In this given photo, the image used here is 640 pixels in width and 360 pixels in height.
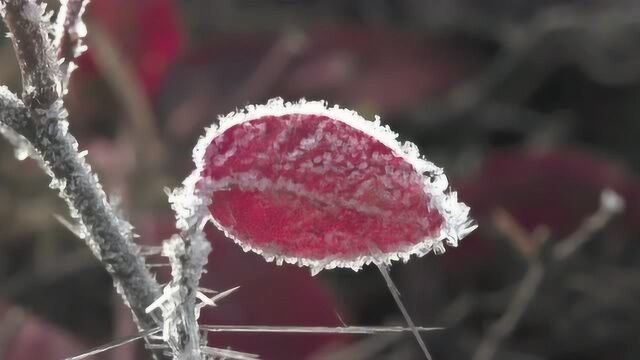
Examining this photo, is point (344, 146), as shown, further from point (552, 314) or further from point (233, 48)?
point (233, 48)

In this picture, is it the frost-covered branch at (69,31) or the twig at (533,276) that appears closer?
the frost-covered branch at (69,31)

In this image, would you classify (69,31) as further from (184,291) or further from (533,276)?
(533,276)

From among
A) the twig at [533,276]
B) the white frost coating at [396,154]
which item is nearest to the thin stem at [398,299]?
the white frost coating at [396,154]

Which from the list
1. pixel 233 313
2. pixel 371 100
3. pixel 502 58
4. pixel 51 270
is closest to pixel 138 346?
pixel 233 313

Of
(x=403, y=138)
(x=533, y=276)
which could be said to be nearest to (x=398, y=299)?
(x=533, y=276)

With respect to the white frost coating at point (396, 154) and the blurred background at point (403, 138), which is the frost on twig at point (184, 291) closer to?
the white frost coating at point (396, 154)

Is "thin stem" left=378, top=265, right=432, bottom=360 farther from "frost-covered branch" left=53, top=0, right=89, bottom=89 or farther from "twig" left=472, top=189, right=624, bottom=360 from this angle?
"twig" left=472, top=189, right=624, bottom=360

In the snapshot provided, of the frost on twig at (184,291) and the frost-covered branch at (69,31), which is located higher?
the frost-covered branch at (69,31)
